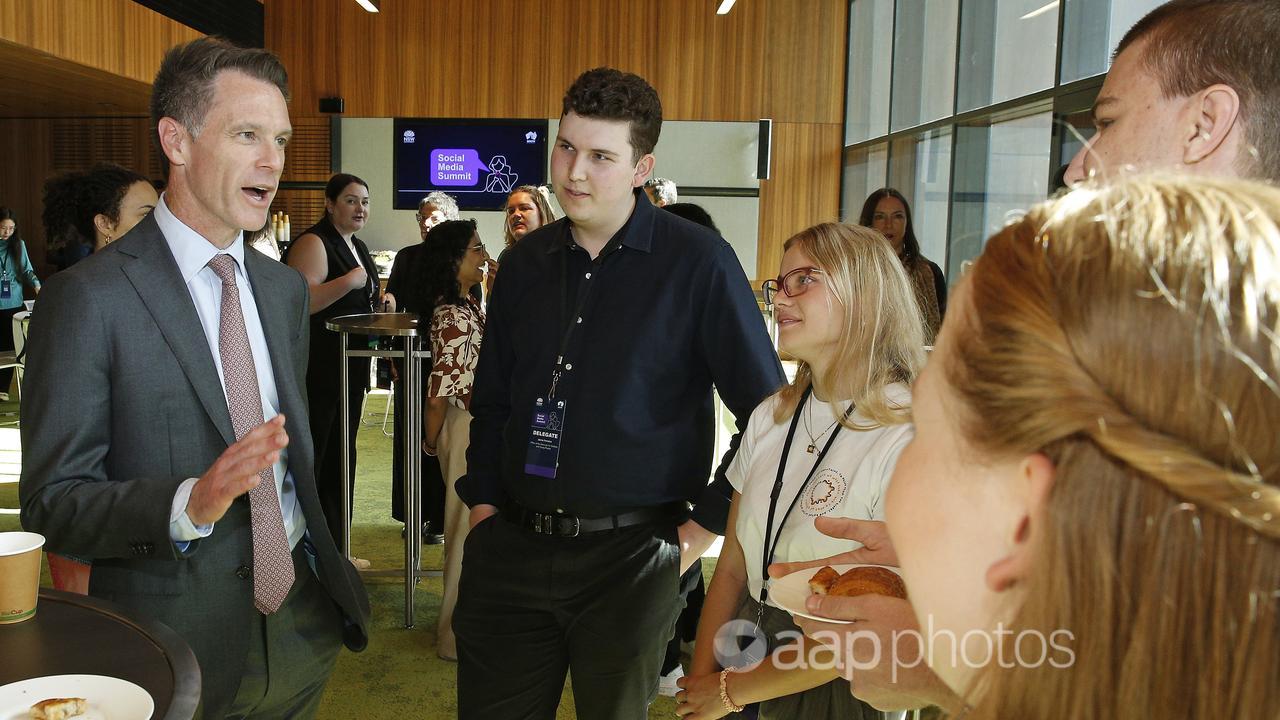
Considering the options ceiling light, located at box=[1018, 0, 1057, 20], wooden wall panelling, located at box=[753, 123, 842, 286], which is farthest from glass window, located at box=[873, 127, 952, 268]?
wooden wall panelling, located at box=[753, 123, 842, 286]

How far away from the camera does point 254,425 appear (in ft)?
5.66

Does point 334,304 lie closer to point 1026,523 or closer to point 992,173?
point 1026,523

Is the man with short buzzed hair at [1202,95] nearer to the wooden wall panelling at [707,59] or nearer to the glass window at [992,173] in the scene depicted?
the glass window at [992,173]

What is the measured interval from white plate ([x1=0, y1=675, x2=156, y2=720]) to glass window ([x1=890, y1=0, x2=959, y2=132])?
25.5 ft

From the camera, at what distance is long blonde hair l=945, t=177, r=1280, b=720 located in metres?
0.42

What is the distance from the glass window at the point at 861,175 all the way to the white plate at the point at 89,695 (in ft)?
30.3

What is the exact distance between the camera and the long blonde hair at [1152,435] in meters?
0.42

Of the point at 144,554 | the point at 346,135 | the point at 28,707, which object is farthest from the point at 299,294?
the point at 346,135

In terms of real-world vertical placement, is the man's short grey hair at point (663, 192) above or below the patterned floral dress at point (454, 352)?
above

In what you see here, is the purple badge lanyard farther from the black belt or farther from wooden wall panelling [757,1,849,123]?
wooden wall panelling [757,1,849,123]

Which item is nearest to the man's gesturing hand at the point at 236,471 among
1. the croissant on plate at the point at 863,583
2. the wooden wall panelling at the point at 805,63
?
the croissant on plate at the point at 863,583

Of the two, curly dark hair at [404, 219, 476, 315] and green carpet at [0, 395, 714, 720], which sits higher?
curly dark hair at [404, 219, 476, 315]

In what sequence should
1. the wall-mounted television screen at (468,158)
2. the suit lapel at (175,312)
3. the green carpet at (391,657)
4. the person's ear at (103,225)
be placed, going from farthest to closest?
the wall-mounted television screen at (468,158) → the green carpet at (391,657) → the person's ear at (103,225) → the suit lapel at (175,312)

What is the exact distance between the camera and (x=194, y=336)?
5.35 feet
